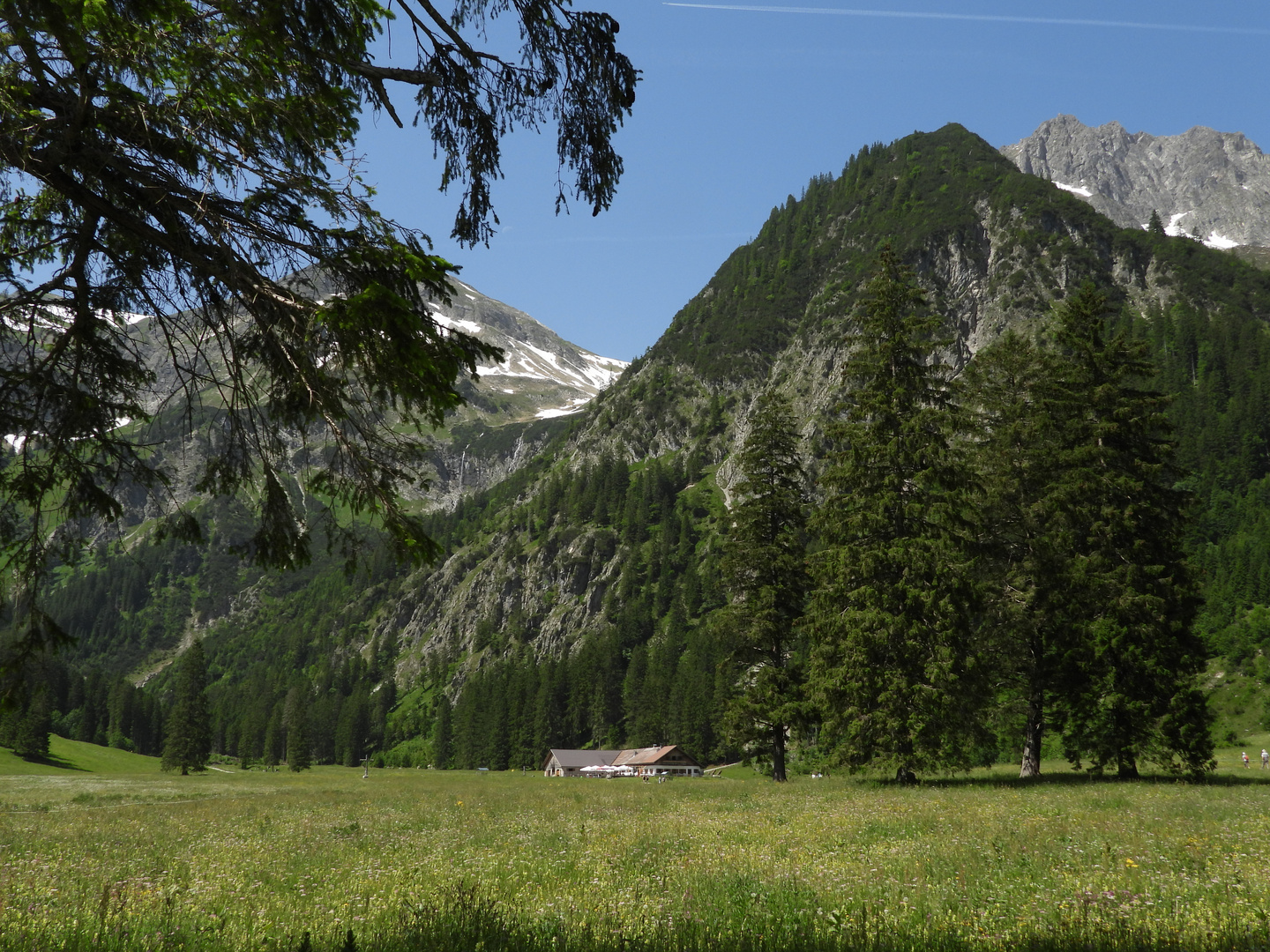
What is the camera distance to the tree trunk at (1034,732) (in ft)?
80.5

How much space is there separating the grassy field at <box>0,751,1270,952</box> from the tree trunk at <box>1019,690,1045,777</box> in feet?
25.8

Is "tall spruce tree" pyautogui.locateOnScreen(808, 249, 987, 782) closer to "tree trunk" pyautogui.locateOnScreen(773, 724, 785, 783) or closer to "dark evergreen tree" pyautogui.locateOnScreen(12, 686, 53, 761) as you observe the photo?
"tree trunk" pyautogui.locateOnScreen(773, 724, 785, 783)

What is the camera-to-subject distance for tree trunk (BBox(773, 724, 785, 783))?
98.9ft

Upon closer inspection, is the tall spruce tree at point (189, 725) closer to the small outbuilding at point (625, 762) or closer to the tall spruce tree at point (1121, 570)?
the small outbuilding at point (625, 762)

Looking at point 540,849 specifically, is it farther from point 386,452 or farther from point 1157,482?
point 1157,482

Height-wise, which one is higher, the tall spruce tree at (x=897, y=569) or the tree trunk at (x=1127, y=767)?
the tall spruce tree at (x=897, y=569)

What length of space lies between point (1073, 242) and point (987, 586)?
155209 millimetres

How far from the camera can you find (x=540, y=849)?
11.3 meters

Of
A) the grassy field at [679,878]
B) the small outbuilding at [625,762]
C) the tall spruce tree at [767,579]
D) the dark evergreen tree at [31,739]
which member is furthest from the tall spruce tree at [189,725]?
the grassy field at [679,878]

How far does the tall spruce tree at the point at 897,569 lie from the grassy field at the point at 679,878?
5118 mm

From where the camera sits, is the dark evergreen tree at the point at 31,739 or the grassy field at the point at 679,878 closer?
the grassy field at the point at 679,878

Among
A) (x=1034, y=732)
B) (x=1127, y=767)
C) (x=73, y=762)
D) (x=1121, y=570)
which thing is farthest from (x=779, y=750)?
(x=73, y=762)

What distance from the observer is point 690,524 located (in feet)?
509

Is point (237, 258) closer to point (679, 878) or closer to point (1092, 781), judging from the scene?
point (679, 878)
